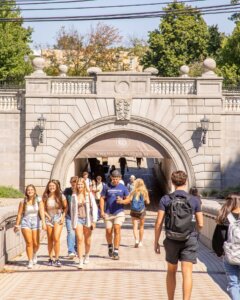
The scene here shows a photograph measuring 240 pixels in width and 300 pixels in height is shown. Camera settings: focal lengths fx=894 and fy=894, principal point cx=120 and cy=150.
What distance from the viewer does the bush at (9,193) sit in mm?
Result: 33031

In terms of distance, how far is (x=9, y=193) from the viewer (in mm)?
33219

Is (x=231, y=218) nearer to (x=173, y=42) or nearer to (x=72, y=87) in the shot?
(x=72, y=87)

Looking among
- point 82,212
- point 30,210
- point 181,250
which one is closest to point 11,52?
point 82,212

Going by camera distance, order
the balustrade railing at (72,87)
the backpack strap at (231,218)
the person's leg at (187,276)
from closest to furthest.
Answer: the backpack strap at (231,218)
the person's leg at (187,276)
the balustrade railing at (72,87)

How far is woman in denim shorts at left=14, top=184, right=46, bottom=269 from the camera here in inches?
643

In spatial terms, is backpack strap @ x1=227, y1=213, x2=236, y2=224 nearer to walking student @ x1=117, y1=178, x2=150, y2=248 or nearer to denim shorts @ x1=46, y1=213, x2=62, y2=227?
denim shorts @ x1=46, y1=213, x2=62, y2=227

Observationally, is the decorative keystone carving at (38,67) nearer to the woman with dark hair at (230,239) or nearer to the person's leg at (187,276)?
the person's leg at (187,276)

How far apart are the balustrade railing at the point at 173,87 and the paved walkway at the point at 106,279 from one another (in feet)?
49.8

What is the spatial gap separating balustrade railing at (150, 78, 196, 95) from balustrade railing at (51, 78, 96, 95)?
2345mm

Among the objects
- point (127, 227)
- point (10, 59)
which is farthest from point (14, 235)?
point (10, 59)

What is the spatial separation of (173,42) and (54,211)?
47.1 metres

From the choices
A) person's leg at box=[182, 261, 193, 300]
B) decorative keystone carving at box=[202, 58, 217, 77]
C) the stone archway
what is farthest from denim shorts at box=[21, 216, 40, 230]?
decorative keystone carving at box=[202, 58, 217, 77]

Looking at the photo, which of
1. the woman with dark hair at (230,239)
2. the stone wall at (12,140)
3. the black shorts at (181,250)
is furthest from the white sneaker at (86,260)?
the stone wall at (12,140)

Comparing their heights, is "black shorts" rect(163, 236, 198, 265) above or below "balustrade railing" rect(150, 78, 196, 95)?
below
